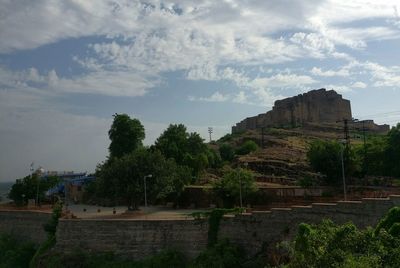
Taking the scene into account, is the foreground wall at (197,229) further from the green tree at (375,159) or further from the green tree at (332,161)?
the green tree at (375,159)

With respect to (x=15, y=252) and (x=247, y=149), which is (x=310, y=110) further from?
(x=15, y=252)

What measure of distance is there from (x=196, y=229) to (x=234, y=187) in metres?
8.50

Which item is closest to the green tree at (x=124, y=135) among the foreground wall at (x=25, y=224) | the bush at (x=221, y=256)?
the foreground wall at (x=25, y=224)

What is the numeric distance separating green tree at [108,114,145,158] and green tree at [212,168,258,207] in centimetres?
2252

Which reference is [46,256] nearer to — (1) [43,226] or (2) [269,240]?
(1) [43,226]

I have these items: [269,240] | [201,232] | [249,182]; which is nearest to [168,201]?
[249,182]

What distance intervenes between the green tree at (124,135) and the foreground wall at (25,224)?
63.1 feet

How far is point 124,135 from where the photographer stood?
58.7 metres

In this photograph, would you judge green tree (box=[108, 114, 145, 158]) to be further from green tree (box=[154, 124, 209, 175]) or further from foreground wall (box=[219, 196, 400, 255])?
foreground wall (box=[219, 196, 400, 255])

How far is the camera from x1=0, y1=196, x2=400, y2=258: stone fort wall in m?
22.7

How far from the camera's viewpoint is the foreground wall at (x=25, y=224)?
1451 inches

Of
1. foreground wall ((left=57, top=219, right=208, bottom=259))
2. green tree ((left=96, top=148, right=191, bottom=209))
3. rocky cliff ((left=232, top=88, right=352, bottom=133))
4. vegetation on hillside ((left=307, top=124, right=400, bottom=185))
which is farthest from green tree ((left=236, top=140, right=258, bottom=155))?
rocky cliff ((left=232, top=88, right=352, bottom=133))

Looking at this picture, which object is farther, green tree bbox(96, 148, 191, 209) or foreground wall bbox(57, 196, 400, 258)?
green tree bbox(96, 148, 191, 209)

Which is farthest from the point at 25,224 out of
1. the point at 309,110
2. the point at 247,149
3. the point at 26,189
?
the point at 309,110
